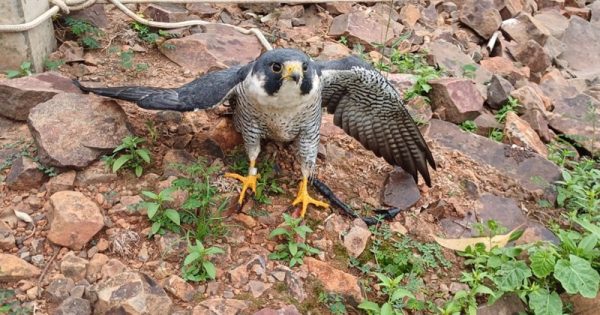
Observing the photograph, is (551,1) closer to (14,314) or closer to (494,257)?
(494,257)

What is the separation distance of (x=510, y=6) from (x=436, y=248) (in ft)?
13.3

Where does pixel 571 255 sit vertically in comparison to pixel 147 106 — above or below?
below

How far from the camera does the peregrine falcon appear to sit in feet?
11.0

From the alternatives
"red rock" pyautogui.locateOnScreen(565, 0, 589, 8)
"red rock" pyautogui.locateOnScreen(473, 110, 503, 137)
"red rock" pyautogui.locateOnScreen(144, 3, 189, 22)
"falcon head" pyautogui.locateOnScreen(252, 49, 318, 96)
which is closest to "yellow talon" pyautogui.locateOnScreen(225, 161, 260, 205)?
"falcon head" pyautogui.locateOnScreen(252, 49, 318, 96)

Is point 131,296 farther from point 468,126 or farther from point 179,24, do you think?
point 468,126

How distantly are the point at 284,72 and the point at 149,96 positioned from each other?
83 centimetres

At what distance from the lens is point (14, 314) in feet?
9.39

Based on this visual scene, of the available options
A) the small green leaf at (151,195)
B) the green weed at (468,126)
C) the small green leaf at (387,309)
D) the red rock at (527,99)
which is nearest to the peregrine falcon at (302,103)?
the small green leaf at (151,195)

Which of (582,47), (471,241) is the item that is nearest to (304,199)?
(471,241)

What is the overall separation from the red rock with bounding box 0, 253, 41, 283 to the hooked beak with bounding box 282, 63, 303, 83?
59.0 inches

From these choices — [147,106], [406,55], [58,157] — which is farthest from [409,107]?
[58,157]

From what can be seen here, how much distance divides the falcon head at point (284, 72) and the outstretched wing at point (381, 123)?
21.5 inches

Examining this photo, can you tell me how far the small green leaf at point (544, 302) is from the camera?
3.24 meters

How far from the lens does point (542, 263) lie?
10.9ft
